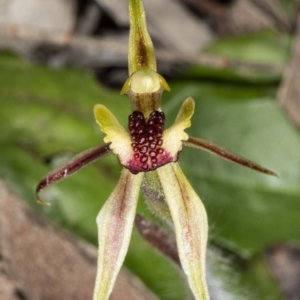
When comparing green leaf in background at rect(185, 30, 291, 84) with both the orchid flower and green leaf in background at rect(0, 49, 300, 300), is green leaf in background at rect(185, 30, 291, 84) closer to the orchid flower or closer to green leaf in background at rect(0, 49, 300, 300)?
green leaf in background at rect(0, 49, 300, 300)

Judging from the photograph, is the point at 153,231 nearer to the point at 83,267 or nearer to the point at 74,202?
the point at 83,267

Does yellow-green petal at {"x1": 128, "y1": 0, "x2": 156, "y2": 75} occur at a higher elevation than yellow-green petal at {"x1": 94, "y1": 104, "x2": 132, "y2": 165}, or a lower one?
higher

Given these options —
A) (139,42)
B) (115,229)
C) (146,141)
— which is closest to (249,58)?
(139,42)

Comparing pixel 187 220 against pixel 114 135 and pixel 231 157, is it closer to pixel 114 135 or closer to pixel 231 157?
pixel 231 157

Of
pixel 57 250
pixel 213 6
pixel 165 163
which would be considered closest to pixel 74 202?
pixel 57 250

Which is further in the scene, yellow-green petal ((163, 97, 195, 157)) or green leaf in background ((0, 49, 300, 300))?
green leaf in background ((0, 49, 300, 300))

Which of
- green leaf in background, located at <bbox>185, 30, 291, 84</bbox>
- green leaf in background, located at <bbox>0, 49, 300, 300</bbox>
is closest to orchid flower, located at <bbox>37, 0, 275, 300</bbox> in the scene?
green leaf in background, located at <bbox>0, 49, 300, 300</bbox>
